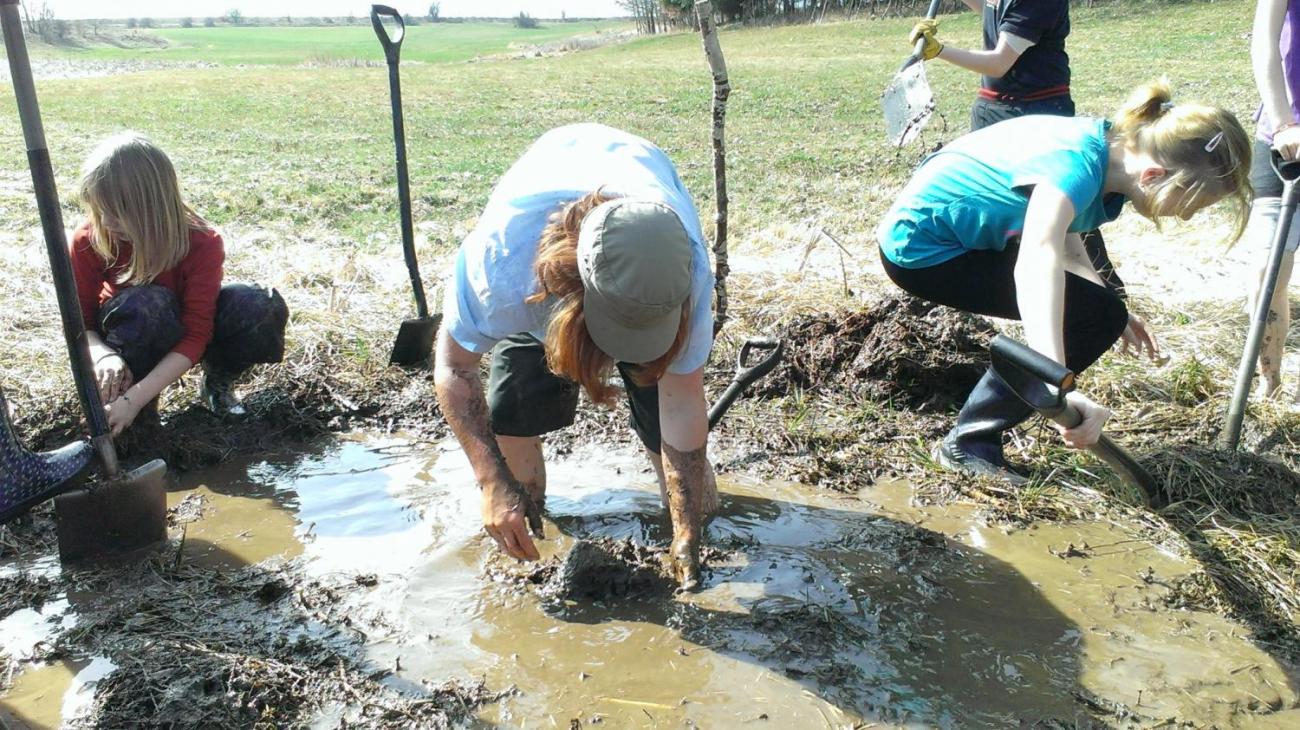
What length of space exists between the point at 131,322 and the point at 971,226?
117 inches

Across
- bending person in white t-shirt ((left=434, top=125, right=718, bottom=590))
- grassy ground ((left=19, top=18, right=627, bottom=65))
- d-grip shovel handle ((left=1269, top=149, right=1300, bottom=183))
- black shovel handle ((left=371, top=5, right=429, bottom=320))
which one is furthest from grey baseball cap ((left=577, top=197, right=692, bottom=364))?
grassy ground ((left=19, top=18, right=627, bottom=65))

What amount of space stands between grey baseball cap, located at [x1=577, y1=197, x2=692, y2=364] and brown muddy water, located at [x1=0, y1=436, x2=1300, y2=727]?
3.23 feet

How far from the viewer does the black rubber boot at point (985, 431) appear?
3.31m

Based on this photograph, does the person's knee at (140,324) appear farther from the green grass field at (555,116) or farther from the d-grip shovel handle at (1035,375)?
the green grass field at (555,116)

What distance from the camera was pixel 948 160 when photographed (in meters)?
3.23

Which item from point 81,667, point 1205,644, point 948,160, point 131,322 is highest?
point 948,160

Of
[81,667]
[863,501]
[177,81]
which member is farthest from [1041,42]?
[177,81]

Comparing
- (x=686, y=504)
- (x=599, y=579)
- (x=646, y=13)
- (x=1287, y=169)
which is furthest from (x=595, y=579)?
(x=646, y=13)

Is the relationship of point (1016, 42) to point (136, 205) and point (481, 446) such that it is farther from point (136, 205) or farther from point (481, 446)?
point (136, 205)

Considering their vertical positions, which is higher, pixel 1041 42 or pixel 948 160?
pixel 1041 42

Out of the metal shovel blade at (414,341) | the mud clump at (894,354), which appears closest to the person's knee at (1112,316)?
the mud clump at (894,354)

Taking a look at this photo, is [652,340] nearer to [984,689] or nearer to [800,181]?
[984,689]

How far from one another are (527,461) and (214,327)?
1.56 metres

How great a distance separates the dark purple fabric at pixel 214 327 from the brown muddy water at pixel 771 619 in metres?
0.56
